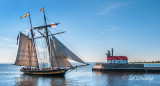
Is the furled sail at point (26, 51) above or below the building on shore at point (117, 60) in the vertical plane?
above

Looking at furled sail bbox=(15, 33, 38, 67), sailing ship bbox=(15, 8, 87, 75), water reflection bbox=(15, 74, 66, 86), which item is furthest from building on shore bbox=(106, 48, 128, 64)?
furled sail bbox=(15, 33, 38, 67)

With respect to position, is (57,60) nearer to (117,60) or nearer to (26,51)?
(26,51)

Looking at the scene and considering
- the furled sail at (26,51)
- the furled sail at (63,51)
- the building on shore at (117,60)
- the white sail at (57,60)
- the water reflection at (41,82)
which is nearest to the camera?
the water reflection at (41,82)

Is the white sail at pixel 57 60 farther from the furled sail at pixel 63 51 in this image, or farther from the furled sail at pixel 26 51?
the furled sail at pixel 26 51

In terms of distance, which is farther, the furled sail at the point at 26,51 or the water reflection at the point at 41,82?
the furled sail at the point at 26,51

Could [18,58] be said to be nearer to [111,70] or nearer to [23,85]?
[23,85]

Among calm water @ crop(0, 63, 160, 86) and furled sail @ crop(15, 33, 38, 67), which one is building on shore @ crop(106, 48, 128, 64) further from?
furled sail @ crop(15, 33, 38, 67)

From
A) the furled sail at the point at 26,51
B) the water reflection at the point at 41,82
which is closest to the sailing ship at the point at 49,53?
the furled sail at the point at 26,51

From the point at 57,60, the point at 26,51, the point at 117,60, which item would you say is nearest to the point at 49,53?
the point at 57,60

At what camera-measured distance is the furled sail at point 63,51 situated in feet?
177

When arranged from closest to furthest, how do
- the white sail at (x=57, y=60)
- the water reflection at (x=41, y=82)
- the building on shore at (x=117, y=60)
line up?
the water reflection at (x=41, y=82)
the white sail at (x=57, y=60)
the building on shore at (x=117, y=60)

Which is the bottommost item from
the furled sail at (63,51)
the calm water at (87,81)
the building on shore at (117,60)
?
the calm water at (87,81)

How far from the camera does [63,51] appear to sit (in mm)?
55594

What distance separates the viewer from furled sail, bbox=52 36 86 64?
53.9 meters
